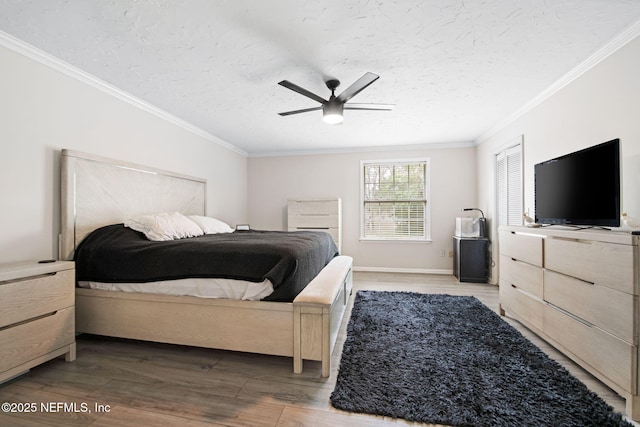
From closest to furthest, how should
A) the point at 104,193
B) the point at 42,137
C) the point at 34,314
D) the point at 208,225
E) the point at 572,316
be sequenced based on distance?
the point at 34,314
the point at 572,316
the point at 42,137
the point at 104,193
the point at 208,225

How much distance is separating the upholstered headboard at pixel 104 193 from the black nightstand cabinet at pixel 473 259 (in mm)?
4256

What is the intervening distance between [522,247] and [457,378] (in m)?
1.44

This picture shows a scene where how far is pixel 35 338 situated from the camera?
1.77 meters

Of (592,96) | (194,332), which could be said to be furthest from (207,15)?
(592,96)

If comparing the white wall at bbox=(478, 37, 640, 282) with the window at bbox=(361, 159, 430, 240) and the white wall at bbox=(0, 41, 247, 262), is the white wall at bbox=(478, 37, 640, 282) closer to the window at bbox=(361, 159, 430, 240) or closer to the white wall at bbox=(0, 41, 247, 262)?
the window at bbox=(361, 159, 430, 240)

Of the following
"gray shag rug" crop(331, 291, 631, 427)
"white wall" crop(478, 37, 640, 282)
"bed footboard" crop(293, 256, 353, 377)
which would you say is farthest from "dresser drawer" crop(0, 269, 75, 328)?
"white wall" crop(478, 37, 640, 282)

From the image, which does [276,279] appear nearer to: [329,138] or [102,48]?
[102,48]

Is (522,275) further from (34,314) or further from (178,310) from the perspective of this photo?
(34,314)

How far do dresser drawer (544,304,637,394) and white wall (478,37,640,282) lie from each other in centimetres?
89

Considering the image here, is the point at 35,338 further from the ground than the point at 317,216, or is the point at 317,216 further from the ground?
the point at 317,216

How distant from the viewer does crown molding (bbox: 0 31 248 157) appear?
79.6 inches

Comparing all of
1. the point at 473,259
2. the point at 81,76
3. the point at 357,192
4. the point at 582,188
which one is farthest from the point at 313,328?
the point at 357,192

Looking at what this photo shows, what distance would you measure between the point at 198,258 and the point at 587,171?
2.91 m

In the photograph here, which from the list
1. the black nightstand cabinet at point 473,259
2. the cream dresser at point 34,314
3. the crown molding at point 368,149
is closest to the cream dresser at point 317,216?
the crown molding at point 368,149
